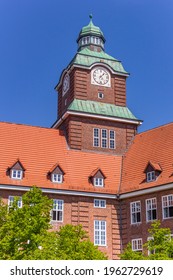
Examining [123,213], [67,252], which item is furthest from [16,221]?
[123,213]

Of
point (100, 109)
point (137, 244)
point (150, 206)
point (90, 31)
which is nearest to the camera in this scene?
point (150, 206)

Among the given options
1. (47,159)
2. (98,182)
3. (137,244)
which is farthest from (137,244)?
(47,159)

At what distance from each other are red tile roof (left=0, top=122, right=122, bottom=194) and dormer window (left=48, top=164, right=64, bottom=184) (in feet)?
1.35

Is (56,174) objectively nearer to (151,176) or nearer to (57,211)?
(57,211)

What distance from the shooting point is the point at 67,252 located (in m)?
20.8

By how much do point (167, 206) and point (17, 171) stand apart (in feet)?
41.1

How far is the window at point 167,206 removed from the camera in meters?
33.5

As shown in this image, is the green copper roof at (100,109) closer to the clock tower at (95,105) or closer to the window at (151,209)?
the clock tower at (95,105)

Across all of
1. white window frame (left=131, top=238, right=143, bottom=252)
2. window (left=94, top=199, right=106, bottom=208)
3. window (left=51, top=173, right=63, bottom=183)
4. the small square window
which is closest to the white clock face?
the small square window

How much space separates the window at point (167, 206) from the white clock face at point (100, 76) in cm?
1565

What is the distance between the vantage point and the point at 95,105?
4350 cm

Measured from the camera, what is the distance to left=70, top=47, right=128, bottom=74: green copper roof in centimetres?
4516

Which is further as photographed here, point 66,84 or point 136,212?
point 66,84
